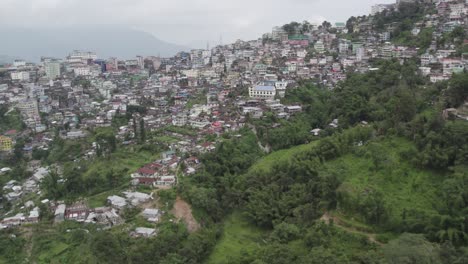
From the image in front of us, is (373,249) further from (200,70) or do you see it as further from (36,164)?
(200,70)

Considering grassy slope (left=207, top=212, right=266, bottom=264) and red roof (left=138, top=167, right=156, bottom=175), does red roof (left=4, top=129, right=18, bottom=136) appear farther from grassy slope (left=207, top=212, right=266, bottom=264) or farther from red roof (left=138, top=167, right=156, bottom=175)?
grassy slope (left=207, top=212, right=266, bottom=264)

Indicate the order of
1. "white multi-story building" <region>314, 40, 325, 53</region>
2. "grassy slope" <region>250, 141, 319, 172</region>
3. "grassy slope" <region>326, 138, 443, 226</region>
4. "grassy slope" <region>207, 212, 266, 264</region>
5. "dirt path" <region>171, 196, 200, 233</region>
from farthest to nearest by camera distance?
"white multi-story building" <region>314, 40, 325, 53</region> → "grassy slope" <region>250, 141, 319, 172</region> → "dirt path" <region>171, 196, 200, 233</region> → "grassy slope" <region>326, 138, 443, 226</region> → "grassy slope" <region>207, 212, 266, 264</region>

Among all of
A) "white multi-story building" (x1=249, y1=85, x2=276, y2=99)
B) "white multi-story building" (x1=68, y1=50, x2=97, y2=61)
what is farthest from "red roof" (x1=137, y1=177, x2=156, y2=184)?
"white multi-story building" (x1=68, y1=50, x2=97, y2=61)

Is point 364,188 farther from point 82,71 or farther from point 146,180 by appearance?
point 82,71

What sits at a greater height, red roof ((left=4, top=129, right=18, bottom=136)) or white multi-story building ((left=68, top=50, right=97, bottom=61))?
white multi-story building ((left=68, top=50, right=97, bottom=61))

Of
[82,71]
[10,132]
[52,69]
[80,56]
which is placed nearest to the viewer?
[10,132]

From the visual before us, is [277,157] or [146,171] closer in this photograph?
[146,171]

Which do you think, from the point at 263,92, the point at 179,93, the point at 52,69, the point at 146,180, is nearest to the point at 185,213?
the point at 146,180
